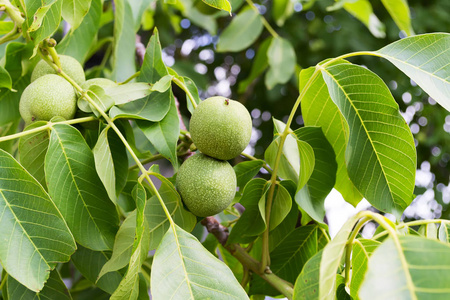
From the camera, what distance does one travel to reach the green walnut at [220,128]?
2.15ft

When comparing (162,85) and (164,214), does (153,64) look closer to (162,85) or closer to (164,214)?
(162,85)

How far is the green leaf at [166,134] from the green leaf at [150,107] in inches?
0.5

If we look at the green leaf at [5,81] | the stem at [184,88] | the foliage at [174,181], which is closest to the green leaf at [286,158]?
the foliage at [174,181]

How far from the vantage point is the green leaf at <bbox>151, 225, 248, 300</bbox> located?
51 centimetres

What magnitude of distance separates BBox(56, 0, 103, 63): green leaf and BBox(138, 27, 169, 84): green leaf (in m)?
0.26

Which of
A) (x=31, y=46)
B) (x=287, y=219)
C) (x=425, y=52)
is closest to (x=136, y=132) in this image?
(x=31, y=46)

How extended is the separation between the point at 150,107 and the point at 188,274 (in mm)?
292

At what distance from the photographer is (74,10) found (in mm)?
736

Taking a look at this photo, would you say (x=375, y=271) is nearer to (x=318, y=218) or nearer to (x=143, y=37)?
(x=318, y=218)

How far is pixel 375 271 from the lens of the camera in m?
0.35

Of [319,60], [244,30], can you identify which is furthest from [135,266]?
[319,60]

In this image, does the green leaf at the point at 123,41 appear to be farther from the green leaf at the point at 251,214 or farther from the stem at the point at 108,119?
the green leaf at the point at 251,214

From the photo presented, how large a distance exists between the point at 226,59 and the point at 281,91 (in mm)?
587

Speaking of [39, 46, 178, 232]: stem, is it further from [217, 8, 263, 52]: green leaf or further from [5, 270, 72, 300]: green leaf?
[217, 8, 263, 52]: green leaf
